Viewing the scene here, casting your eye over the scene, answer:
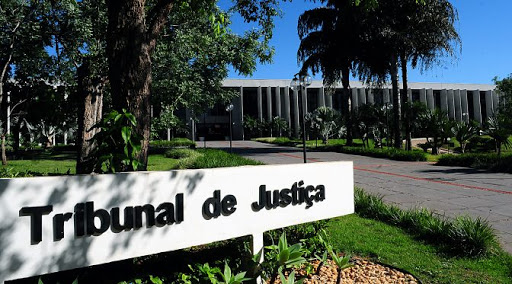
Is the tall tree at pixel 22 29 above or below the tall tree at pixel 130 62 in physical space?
above

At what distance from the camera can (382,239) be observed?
5242mm

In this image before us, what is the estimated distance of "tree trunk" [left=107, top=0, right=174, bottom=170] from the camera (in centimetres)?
402

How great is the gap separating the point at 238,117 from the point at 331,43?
3329cm

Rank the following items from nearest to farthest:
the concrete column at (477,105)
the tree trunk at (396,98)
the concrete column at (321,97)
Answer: the tree trunk at (396,98) < the concrete column at (321,97) < the concrete column at (477,105)

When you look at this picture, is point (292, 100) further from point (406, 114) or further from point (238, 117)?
point (406, 114)

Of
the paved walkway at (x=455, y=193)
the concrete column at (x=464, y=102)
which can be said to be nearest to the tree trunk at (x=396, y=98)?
the paved walkway at (x=455, y=193)

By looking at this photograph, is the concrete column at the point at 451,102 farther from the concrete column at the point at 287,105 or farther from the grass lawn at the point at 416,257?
the grass lawn at the point at 416,257

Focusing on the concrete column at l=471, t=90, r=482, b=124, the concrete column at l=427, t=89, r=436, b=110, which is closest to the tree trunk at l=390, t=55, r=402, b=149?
the concrete column at l=427, t=89, r=436, b=110

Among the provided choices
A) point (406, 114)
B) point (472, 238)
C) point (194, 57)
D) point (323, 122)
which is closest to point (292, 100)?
point (323, 122)

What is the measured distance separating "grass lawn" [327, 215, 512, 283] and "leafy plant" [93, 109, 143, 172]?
3.05 metres

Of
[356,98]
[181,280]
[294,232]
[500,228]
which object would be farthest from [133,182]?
[356,98]

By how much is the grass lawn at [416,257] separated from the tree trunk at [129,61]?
3060 millimetres

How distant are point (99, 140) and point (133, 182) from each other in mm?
581

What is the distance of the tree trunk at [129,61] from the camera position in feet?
13.2
